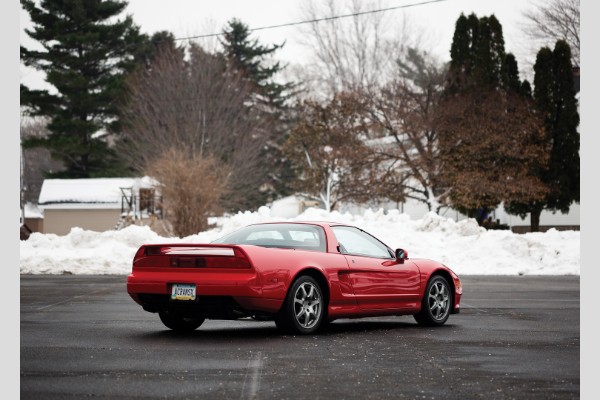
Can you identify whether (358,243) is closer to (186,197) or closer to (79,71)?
(186,197)

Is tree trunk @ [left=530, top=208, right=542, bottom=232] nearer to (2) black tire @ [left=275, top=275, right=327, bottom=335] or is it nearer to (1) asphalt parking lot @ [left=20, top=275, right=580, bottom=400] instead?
(1) asphalt parking lot @ [left=20, top=275, right=580, bottom=400]

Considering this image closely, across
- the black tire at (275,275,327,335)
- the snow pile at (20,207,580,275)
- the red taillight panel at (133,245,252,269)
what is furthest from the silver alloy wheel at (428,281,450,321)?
the snow pile at (20,207,580,275)

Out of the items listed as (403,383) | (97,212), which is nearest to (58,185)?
(97,212)

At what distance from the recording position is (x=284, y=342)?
10727 millimetres

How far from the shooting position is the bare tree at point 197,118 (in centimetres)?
6241

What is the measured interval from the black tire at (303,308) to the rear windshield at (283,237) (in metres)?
0.53

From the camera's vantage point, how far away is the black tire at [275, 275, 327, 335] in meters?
11.1

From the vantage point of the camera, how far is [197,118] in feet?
205

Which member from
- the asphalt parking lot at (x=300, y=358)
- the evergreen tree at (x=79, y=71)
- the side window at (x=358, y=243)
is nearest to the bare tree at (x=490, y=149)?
the evergreen tree at (x=79, y=71)

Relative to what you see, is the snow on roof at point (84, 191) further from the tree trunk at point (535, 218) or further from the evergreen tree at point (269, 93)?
the tree trunk at point (535, 218)

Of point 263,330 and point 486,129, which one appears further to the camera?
point 486,129

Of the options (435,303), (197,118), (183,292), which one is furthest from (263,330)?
(197,118)

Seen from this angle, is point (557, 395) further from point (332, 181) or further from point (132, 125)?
point (132, 125)

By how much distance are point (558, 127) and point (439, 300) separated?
36.3m
